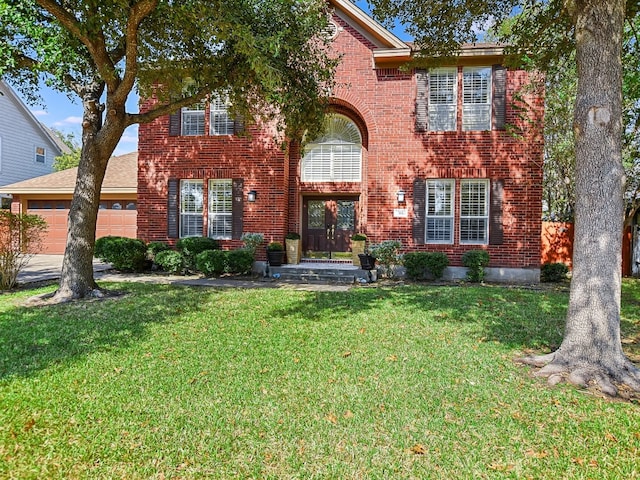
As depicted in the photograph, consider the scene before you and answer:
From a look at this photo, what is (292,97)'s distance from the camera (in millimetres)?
7562

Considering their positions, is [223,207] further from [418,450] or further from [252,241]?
[418,450]

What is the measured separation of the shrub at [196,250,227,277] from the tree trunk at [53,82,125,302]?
3277 millimetres

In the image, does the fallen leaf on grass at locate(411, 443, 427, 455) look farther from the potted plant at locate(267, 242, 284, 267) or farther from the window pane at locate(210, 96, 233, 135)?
the window pane at locate(210, 96, 233, 135)

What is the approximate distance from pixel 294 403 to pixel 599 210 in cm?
379

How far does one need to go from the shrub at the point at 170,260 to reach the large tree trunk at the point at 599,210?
10.0 metres

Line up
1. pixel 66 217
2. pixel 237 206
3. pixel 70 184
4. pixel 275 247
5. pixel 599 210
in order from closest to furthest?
pixel 599 210
pixel 275 247
pixel 237 206
pixel 66 217
pixel 70 184

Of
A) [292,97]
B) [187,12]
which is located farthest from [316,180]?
[187,12]

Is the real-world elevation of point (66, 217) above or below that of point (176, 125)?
below

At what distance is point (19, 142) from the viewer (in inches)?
822

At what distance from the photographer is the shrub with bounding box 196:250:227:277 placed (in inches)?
440

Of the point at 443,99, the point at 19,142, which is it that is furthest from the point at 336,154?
the point at 19,142

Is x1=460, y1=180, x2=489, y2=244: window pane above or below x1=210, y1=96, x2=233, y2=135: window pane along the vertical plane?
below

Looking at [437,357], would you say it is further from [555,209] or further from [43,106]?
[555,209]

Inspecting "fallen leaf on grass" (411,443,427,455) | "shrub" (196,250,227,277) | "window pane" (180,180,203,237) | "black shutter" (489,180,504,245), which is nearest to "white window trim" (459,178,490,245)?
"black shutter" (489,180,504,245)
